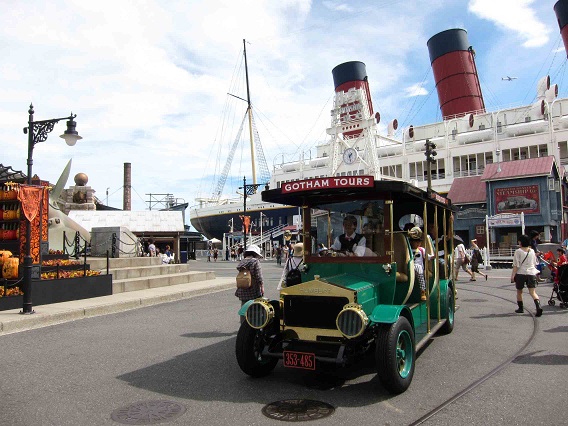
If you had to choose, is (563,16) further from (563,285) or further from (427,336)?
(427,336)

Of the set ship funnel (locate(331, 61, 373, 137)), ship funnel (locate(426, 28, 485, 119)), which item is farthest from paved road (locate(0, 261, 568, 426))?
ship funnel (locate(426, 28, 485, 119))

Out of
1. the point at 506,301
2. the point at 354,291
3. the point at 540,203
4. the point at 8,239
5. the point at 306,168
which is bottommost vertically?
the point at 506,301

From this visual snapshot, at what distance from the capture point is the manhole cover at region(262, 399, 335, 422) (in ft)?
14.1

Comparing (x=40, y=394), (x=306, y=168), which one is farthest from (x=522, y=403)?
(x=306, y=168)

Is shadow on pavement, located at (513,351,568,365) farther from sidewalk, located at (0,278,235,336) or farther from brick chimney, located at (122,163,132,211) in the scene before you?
brick chimney, located at (122,163,132,211)

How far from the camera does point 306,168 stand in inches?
2174

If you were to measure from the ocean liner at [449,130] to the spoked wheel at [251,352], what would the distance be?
121 ft

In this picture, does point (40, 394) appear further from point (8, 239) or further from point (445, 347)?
point (8, 239)

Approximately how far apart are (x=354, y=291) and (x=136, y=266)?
13.6 meters

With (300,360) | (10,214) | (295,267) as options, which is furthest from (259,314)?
(10,214)

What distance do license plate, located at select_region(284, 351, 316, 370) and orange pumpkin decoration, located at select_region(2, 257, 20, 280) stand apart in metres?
8.90

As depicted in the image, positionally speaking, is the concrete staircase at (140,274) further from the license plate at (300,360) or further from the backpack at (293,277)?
the license plate at (300,360)

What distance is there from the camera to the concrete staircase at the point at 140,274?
14.5 metres

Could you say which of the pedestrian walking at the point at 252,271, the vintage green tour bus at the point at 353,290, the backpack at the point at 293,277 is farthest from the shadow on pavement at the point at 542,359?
the pedestrian walking at the point at 252,271
